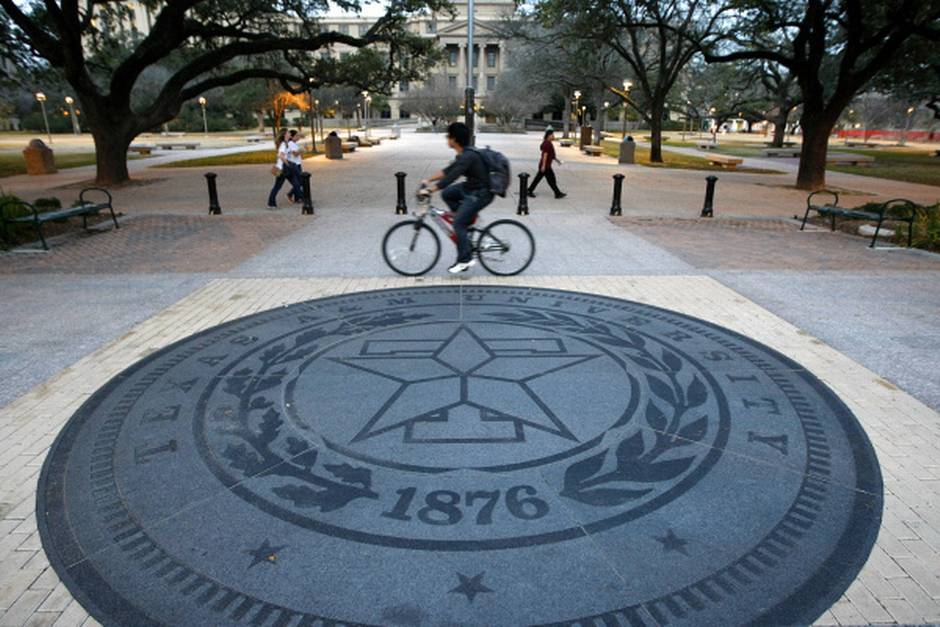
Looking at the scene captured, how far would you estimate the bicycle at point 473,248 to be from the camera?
826cm

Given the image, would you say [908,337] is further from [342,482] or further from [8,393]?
[8,393]

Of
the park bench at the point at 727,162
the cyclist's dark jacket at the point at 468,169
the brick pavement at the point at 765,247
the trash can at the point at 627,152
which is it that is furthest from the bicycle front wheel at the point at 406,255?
the park bench at the point at 727,162

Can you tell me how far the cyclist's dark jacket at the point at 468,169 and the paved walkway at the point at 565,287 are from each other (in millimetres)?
1503

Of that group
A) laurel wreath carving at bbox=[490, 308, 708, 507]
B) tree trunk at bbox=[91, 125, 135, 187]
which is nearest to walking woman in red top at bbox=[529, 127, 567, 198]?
laurel wreath carving at bbox=[490, 308, 708, 507]

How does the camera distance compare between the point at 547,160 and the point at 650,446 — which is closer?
the point at 650,446

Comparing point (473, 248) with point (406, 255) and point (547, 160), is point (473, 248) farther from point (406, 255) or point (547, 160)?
point (547, 160)

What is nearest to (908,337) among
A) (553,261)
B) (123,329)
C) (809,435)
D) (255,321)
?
(809,435)

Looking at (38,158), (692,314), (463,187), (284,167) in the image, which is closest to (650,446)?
(692,314)

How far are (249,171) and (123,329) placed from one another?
19.6 meters

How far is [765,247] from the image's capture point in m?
10.9

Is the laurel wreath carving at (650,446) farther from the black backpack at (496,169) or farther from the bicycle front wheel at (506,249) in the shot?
the bicycle front wheel at (506,249)

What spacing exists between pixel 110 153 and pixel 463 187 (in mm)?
16265

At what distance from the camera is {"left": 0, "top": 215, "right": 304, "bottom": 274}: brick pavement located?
933 centimetres

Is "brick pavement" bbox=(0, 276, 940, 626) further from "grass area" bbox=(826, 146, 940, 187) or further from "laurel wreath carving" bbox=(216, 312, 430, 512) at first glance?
"grass area" bbox=(826, 146, 940, 187)
